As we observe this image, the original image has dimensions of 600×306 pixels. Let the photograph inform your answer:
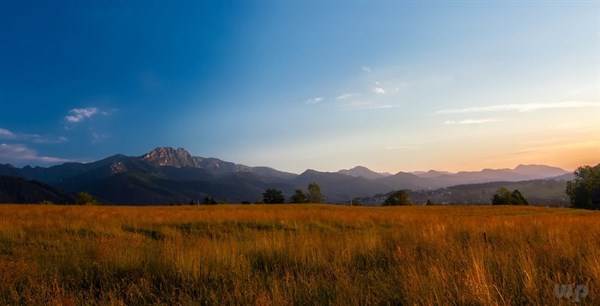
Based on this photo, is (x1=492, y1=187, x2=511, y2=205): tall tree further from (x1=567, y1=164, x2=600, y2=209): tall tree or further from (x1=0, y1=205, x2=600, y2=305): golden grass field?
(x1=0, y1=205, x2=600, y2=305): golden grass field

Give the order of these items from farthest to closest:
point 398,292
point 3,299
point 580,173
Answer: point 580,173
point 3,299
point 398,292

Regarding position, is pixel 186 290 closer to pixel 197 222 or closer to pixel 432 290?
pixel 432 290

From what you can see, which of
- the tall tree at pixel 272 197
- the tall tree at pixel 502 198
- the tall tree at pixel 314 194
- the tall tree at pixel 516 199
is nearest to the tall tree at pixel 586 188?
the tall tree at pixel 516 199

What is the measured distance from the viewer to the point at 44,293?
5078mm

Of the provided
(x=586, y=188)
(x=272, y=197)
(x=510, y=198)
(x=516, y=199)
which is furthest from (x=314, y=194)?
(x=586, y=188)

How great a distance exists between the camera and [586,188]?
72.1 meters

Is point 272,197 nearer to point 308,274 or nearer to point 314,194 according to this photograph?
point 314,194

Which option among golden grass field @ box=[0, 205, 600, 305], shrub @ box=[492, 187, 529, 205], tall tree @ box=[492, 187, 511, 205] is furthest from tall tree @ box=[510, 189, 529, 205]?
golden grass field @ box=[0, 205, 600, 305]

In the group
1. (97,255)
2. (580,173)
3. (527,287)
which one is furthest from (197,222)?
(580,173)

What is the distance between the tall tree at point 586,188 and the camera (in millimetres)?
71500

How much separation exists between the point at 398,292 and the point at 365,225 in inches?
561

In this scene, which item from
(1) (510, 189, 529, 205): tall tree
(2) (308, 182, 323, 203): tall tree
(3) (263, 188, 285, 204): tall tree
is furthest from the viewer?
(2) (308, 182, 323, 203): tall tree

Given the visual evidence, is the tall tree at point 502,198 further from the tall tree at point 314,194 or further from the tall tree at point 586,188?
the tall tree at point 314,194

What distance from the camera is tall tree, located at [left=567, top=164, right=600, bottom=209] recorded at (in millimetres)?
71500
